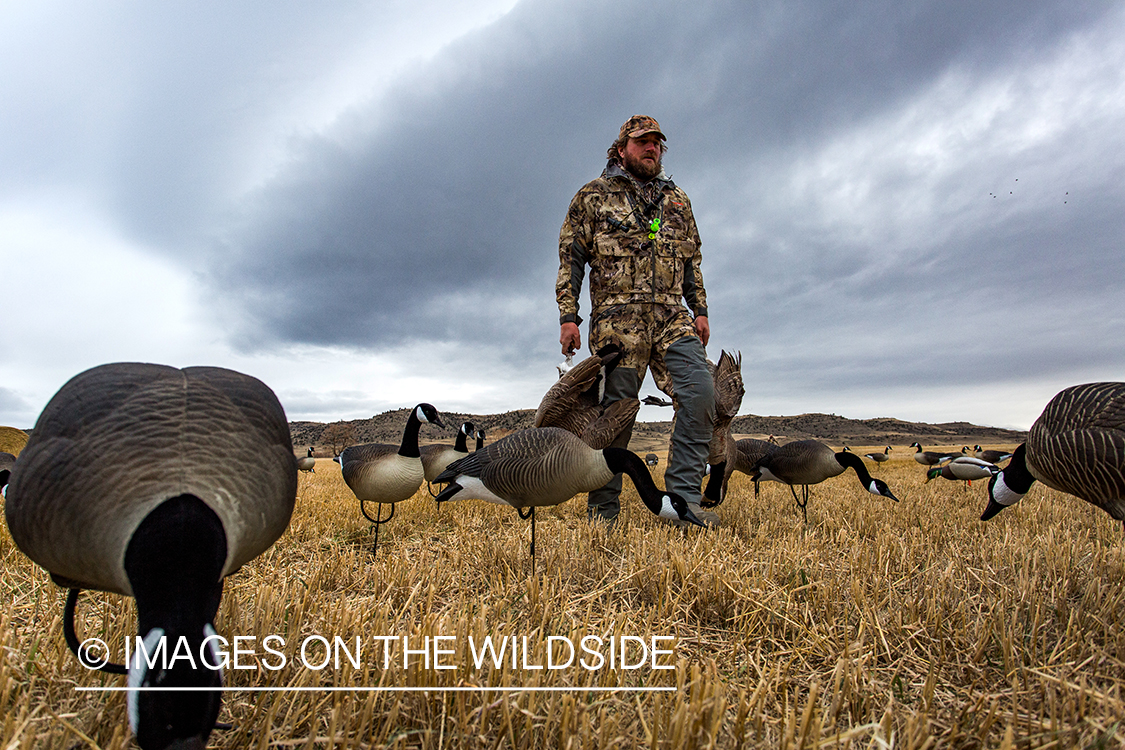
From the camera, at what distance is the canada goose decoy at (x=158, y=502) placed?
131 cm

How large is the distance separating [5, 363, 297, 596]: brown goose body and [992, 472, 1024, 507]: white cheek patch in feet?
19.8

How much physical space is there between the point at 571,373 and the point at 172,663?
4345 mm

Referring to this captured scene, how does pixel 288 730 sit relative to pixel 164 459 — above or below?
below

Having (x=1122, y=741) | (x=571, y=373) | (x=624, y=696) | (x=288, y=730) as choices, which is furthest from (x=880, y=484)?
(x=288, y=730)

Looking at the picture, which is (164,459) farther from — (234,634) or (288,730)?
(234,634)

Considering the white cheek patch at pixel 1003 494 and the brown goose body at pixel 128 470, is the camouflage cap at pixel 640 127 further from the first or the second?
the brown goose body at pixel 128 470

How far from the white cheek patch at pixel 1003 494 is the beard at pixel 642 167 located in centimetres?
Answer: 507

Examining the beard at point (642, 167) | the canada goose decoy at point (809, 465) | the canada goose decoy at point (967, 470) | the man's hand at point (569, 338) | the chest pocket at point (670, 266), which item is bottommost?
the canada goose decoy at point (967, 470)

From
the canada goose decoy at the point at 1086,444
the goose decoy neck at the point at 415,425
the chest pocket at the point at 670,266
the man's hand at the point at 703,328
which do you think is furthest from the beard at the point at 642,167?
the canada goose decoy at the point at 1086,444

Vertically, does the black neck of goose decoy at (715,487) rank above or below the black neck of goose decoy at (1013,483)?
below

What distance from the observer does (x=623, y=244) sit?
19.7 feet

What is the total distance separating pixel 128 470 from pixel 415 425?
15.6ft

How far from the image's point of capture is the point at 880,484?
8109 mm

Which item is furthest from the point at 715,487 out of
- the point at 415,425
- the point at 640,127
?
the point at 640,127
